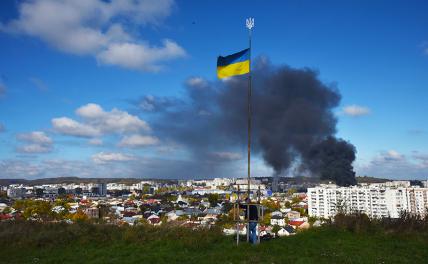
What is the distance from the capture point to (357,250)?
29.8ft

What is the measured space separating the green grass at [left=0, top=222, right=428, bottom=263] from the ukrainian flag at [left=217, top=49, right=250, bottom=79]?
4650 mm

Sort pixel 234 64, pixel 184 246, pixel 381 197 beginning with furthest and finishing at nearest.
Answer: pixel 381 197
pixel 234 64
pixel 184 246

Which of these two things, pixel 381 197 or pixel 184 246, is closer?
pixel 184 246

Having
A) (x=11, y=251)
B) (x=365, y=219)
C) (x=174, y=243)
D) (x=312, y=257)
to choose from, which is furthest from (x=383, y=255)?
(x=11, y=251)

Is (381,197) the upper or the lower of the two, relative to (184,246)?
lower

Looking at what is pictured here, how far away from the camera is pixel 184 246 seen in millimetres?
9945

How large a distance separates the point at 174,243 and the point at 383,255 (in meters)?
5.18

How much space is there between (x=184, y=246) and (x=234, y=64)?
5.15 metres

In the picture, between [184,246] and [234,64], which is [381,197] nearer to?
[234,64]

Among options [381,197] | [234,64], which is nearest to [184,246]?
[234,64]

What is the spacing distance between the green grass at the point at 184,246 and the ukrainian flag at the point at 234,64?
465 cm

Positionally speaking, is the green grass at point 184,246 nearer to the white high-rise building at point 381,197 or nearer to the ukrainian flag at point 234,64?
the ukrainian flag at point 234,64

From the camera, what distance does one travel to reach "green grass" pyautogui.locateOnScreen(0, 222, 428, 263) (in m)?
8.45

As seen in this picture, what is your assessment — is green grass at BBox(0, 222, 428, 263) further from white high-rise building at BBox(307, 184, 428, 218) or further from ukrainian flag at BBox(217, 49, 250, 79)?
white high-rise building at BBox(307, 184, 428, 218)
